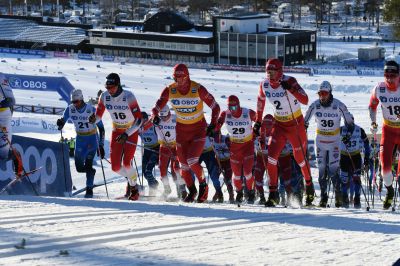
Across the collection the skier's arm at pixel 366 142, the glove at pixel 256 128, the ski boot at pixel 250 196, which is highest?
the glove at pixel 256 128

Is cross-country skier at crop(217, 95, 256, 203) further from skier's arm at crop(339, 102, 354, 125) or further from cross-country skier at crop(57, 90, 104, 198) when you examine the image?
cross-country skier at crop(57, 90, 104, 198)

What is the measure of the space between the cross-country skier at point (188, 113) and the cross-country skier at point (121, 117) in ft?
1.76

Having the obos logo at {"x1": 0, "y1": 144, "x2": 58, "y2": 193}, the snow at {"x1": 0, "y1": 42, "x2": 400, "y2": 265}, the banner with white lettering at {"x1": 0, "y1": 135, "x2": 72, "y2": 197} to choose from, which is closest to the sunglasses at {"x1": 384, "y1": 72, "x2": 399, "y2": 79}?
the snow at {"x1": 0, "y1": 42, "x2": 400, "y2": 265}

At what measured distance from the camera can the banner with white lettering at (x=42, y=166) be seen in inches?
511

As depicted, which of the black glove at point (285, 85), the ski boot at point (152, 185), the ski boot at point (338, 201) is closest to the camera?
the black glove at point (285, 85)

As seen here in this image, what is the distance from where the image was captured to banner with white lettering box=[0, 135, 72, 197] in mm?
12984

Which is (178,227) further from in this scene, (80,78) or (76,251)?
(80,78)

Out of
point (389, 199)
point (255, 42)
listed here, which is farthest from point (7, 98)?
point (255, 42)

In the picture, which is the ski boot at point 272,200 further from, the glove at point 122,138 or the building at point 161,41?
the building at point 161,41

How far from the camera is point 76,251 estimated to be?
5668mm

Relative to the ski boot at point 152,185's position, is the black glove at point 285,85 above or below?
above

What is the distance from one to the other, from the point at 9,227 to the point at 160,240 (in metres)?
1.41

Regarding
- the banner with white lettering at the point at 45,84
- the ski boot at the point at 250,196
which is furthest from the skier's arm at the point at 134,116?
the banner with white lettering at the point at 45,84

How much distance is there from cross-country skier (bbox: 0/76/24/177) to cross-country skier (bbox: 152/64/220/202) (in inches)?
82.5
